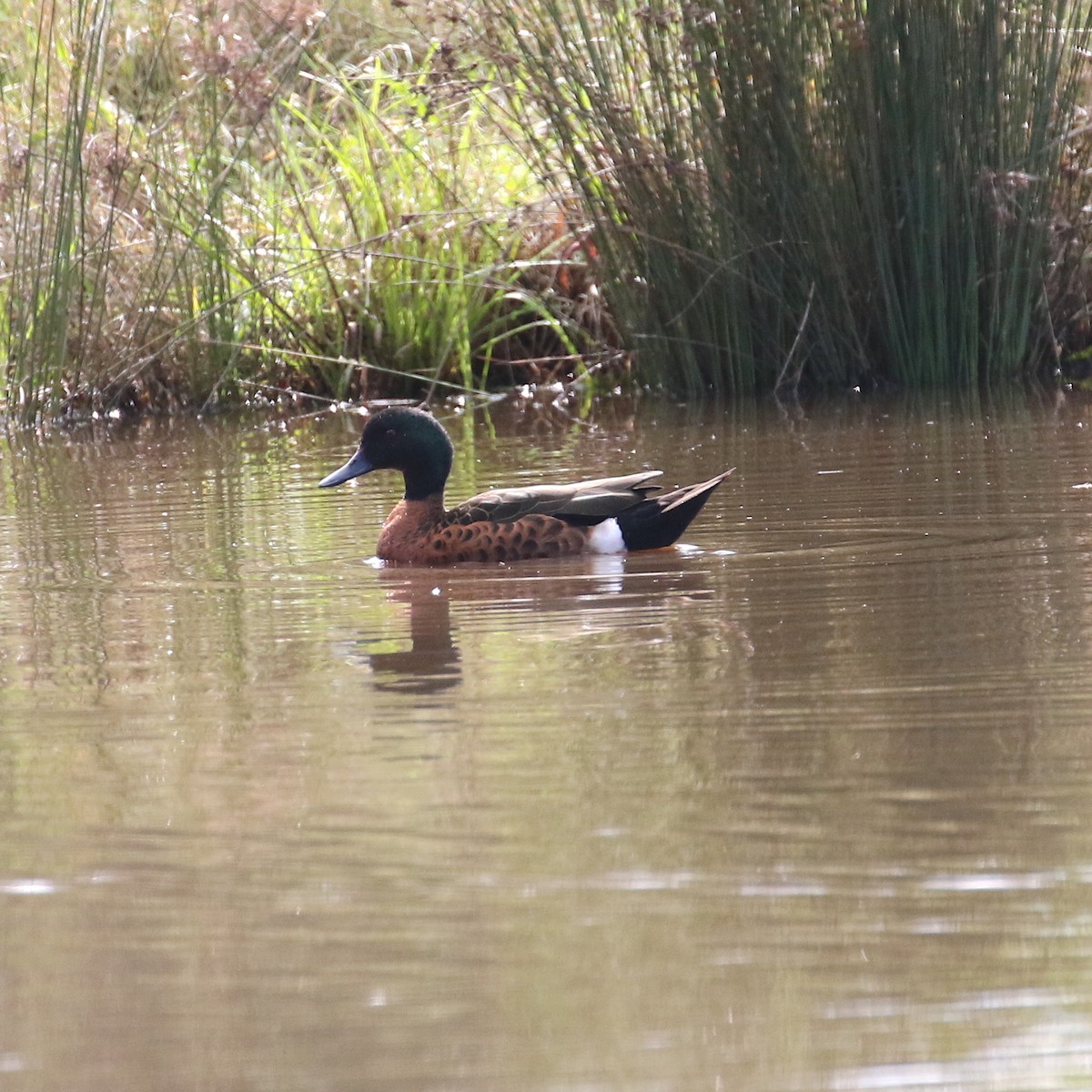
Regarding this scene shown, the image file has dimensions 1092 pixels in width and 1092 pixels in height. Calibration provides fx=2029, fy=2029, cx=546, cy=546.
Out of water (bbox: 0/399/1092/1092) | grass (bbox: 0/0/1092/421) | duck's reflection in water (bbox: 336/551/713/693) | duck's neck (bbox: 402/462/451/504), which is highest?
grass (bbox: 0/0/1092/421)

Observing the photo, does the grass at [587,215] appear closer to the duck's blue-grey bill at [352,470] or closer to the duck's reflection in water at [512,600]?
the duck's blue-grey bill at [352,470]

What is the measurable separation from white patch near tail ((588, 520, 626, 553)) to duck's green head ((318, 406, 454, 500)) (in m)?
0.56

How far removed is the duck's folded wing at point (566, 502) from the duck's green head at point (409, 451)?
0.28 m

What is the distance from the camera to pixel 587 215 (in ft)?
29.6

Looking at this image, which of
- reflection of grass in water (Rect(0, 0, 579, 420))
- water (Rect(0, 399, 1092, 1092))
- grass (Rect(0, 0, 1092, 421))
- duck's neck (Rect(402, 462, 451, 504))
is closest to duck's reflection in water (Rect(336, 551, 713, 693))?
water (Rect(0, 399, 1092, 1092))

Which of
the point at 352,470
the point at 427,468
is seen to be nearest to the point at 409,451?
the point at 427,468

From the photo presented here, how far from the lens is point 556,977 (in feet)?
7.72

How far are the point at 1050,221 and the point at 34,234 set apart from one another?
178 inches

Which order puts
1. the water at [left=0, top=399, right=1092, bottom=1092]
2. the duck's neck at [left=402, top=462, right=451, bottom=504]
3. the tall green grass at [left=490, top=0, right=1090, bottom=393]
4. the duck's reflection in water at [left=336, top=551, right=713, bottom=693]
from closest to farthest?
the water at [left=0, top=399, right=1092, bottom=1092], the duck's reflection in water at [left=336, top=551, right=713, bottom=693], the duck's neck at [left=402, top=462, right=451, bottom=504], the tall green grass at [left=490, top=0, right=1090, bottom=393]

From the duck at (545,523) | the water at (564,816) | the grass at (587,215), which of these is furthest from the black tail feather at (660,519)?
the grass at (587,215)

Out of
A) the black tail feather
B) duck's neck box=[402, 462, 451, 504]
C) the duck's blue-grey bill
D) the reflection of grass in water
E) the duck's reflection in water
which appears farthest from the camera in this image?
the reflection of grass in water

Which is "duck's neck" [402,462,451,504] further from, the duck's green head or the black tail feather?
the black tail feather

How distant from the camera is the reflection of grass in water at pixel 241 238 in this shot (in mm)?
9148

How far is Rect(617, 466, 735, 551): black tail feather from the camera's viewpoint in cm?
540
